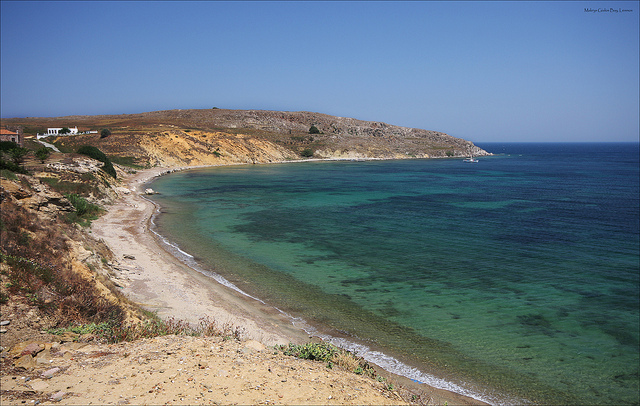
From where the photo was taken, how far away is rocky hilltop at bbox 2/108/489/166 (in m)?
82.5

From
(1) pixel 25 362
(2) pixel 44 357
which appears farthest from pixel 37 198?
(1) pixel 25 362

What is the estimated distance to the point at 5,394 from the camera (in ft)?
20.4

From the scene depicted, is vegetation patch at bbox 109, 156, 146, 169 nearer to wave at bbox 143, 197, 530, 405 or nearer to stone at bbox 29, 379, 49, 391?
wave at bbox 143, 197, 530, 405

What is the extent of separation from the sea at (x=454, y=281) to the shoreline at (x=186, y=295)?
55 cm

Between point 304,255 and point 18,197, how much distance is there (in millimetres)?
14715

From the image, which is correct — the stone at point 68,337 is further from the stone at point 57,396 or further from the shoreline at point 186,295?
the shoreline at point 186,295

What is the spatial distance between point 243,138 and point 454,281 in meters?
91.3

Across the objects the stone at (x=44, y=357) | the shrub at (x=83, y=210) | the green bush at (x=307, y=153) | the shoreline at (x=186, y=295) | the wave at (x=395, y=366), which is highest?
the green bush at (x=307, y=153)

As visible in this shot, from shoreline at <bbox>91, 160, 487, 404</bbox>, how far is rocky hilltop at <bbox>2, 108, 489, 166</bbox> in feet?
187

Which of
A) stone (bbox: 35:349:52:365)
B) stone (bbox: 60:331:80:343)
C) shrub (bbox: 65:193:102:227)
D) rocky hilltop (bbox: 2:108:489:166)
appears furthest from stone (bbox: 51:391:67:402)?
rocky hilltop (bbox: 2:108:489:166)

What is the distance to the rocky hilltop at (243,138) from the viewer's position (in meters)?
82.5

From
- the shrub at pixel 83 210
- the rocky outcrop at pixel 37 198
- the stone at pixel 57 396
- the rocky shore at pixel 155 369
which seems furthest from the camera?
the shrub at pixel 83 210

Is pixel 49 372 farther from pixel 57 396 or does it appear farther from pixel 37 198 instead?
pixel 37 198

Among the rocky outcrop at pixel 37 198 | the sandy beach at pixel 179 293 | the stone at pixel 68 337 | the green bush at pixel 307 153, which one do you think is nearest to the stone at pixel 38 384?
the stone at pixel 68 337
